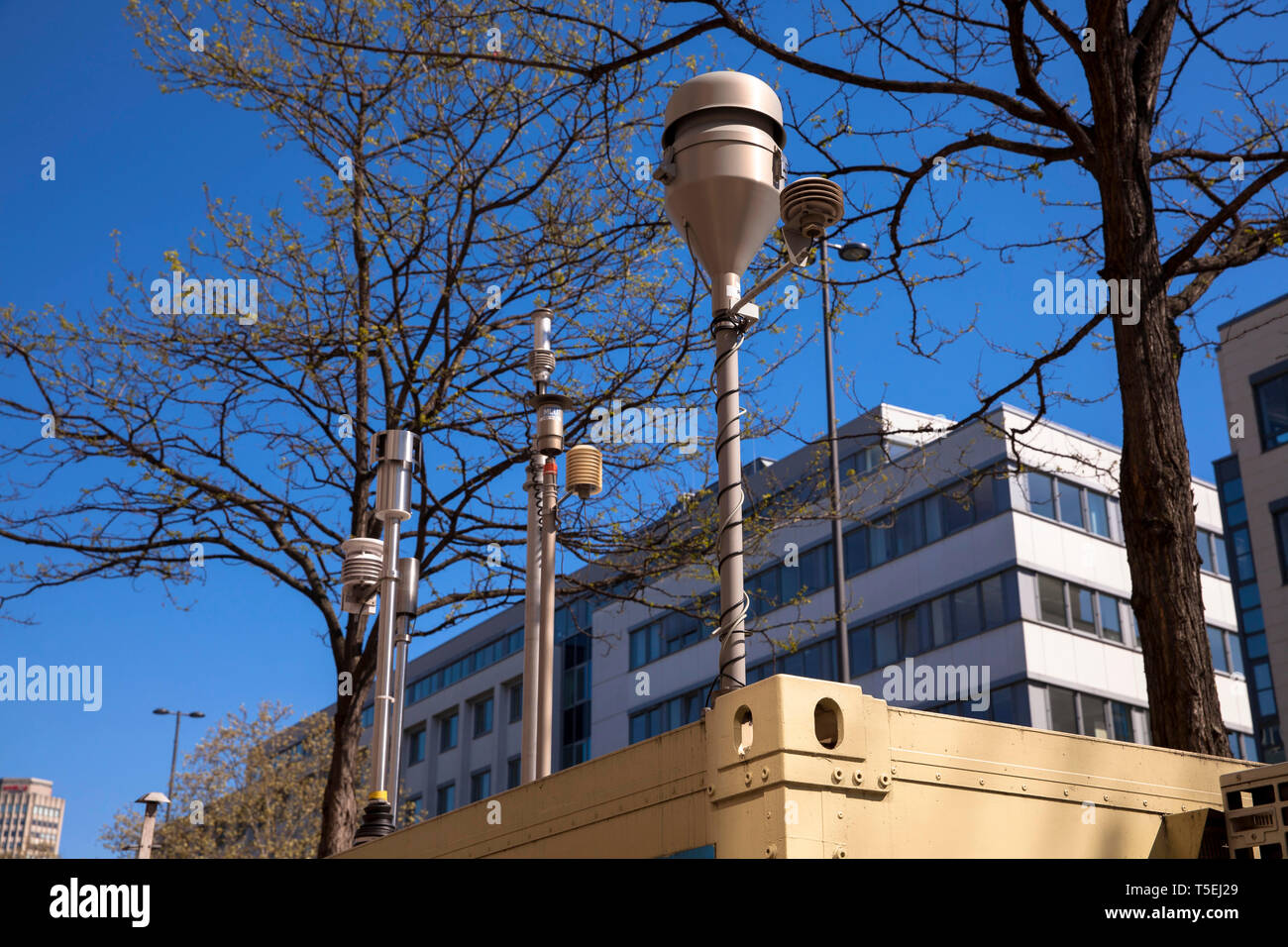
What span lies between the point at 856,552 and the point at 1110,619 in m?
7.62

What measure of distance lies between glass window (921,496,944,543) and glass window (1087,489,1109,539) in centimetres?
446

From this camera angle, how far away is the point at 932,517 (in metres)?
37.9

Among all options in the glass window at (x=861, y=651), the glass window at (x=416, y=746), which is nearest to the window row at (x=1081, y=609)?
the glass window at (x=861, y=651)

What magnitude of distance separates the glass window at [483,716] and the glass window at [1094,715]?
104 ft

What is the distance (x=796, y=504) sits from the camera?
584 inches

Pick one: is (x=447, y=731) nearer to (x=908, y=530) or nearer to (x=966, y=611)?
(x=908, y=530)

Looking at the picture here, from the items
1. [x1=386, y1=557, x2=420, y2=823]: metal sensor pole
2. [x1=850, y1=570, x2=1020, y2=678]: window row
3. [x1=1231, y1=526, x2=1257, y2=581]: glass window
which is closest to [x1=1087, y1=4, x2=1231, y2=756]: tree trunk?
[x1=386, y1=557, x2=420, y2=823]: metal sensor pole

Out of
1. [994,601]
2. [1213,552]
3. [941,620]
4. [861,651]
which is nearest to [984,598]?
[994,601]

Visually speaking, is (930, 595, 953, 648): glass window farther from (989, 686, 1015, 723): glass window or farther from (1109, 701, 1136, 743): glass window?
(1109, 701, 1136, 743): glass window

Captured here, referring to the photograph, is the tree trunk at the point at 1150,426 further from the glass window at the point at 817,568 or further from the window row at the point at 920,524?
the glass window at the point at 817,568

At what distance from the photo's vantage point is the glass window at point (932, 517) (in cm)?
3762

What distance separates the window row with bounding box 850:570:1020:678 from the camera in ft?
117
